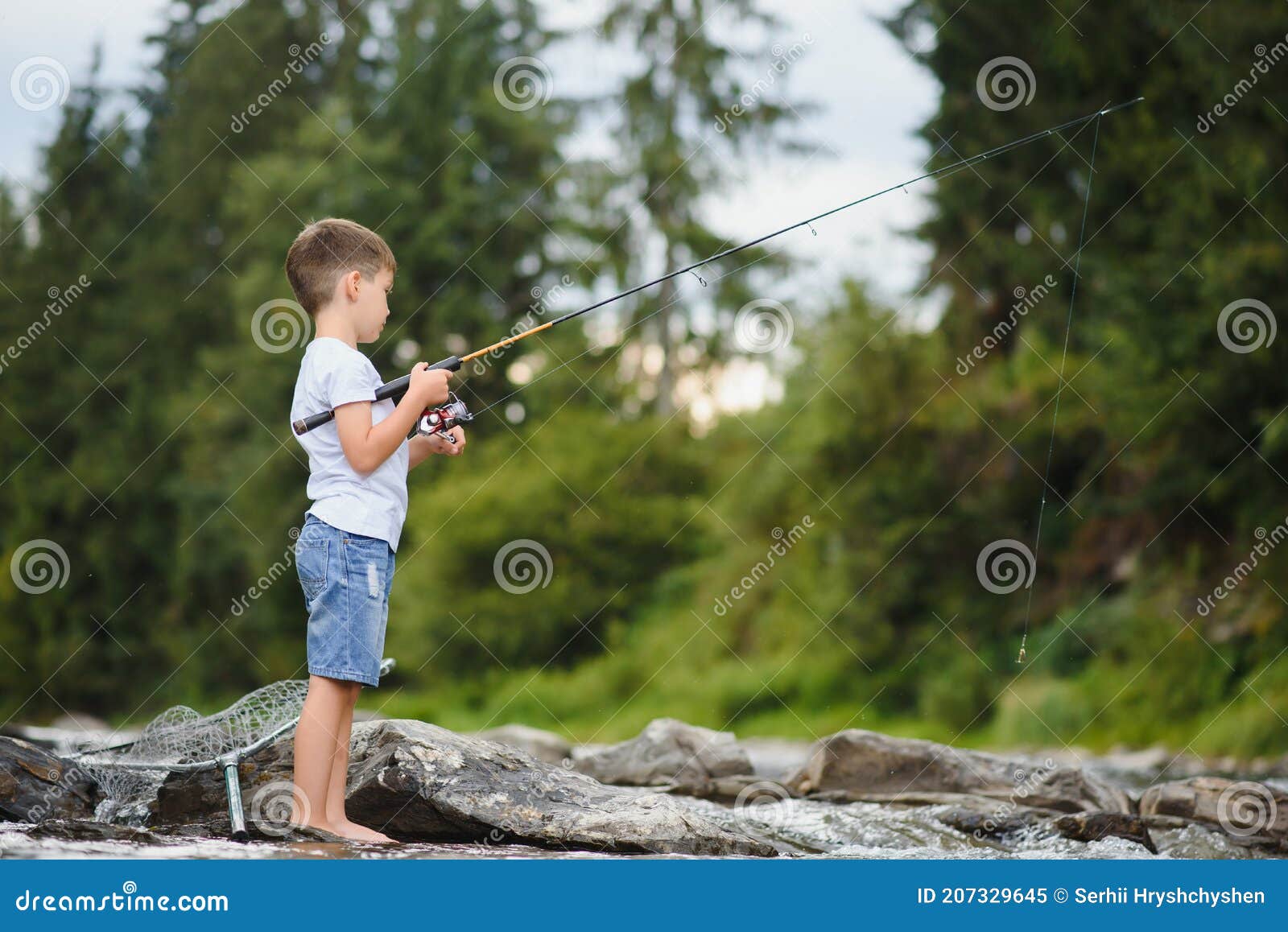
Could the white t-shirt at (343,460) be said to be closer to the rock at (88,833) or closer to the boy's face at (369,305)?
the boy's face at (369,305)

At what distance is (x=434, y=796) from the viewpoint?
12.9ft

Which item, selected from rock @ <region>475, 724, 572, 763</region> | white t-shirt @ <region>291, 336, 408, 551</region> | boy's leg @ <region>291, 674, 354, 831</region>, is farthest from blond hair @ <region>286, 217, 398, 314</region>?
rock @ <region>475, 724, 572, 763</region>

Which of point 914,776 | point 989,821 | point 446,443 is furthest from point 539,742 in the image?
point 446,443

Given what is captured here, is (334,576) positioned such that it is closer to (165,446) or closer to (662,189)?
(662,189)

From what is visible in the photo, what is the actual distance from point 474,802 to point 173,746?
1.32 m

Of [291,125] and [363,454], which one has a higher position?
[291,125]

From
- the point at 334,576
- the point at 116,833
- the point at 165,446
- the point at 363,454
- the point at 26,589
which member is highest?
the point at 165,446

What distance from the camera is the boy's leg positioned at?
11.0ft

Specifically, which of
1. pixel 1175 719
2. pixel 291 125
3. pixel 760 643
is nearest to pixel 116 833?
pixel 1175 719

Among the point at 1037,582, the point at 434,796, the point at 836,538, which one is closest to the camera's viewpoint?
the point at 434,796

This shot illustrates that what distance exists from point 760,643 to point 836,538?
2.11m

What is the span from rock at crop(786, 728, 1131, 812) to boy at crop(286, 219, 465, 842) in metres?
3.24

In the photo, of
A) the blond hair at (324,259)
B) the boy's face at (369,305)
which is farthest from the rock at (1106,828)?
the blond hair at (324,259)

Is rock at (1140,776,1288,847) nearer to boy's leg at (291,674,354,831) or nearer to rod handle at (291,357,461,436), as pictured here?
boy's leg at (291,674,354,831)
